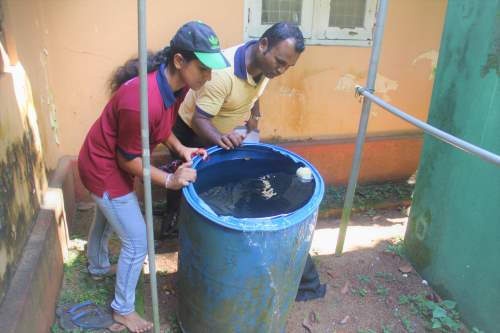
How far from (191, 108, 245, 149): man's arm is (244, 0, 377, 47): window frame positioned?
1228mm

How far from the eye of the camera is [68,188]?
317cm

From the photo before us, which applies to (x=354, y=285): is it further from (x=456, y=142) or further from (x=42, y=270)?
(x=42, y=270)

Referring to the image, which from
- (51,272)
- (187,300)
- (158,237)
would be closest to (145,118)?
(187,300)

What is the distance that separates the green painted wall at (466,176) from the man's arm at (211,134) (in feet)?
4.57

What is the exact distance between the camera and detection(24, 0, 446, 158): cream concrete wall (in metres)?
3.06

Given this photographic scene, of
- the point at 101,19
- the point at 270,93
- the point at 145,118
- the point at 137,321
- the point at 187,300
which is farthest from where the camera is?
the point at 270,93

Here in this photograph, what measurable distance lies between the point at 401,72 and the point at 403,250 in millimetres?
1726

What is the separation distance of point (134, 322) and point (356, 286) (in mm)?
1535

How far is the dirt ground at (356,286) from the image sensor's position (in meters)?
2.61

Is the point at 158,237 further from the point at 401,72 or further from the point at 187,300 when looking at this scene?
the point at 401,72

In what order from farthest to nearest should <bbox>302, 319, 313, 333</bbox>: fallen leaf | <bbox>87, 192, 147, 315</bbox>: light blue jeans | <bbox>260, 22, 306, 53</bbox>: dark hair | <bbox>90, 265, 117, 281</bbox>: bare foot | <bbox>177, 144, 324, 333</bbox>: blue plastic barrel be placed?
1. <bbox>90, 265, 117, 281</bbox>: bare foot
2. <bbox>302, 319, 313, 333</bbox>: fallen leaf
3. <bbox>260, 22, 306, 53</bbox>: dark hair
4. <bbox>87, 192, 147, 315</bbox>: light blue jeans
5. <bbox>177, 144, 324, 333</bbox>: blue plastic barrel

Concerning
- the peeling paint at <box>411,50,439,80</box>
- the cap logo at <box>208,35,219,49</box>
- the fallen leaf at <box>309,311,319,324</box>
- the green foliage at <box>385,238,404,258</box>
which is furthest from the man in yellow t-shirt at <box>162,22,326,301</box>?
the peeling paint at <box>411,50,439,80</box>

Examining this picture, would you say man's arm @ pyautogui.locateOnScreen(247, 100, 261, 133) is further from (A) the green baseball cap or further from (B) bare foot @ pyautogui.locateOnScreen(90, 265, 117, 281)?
(B) bare foot @ pyautogui.locateOnScreen(90, 265, 117, 281)

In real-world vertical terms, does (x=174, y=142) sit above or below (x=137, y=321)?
above
